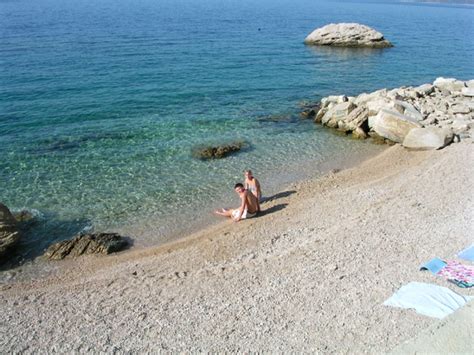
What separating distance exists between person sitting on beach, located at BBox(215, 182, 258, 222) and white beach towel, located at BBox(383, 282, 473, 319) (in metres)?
7.45

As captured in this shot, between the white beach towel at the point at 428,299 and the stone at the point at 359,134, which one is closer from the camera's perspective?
the white beach towel at the point at 428,299

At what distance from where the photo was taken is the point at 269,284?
12945 mm

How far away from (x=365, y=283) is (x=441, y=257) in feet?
9.51

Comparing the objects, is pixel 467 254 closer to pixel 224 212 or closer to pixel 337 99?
pixel 224 212

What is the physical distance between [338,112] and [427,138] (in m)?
6.47

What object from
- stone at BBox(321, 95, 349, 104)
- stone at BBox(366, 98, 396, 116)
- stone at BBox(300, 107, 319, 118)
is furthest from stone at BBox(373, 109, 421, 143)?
stone at BBox(300, 107, 319, 118)

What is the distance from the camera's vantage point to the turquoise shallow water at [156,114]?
1998 cm

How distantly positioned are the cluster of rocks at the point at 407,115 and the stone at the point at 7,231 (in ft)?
66.3

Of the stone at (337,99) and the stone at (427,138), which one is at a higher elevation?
the stone at (337,99)

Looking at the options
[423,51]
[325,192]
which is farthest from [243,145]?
[423,51]

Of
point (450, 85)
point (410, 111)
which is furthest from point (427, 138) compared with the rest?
point (450, 85)

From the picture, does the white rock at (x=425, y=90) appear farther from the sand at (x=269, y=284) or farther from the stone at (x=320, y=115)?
the sand at (x=269, y=284)

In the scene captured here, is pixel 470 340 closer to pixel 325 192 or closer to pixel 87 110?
pixel 325 192

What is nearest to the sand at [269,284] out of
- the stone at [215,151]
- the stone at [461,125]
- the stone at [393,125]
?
the stone at [215,151]
